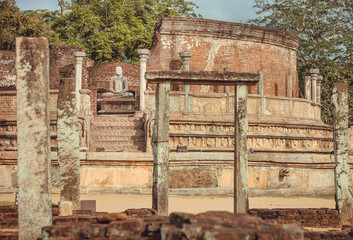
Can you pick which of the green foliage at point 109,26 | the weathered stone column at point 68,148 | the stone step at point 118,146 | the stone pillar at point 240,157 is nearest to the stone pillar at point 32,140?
the weathered stone column at point 68,148

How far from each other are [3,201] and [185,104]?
6.18m

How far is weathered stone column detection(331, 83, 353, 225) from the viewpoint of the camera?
7750mm

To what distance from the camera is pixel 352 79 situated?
23812 millimetres

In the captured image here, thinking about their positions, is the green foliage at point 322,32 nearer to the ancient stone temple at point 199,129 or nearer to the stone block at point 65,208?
the ancient stone temple at point 199,129

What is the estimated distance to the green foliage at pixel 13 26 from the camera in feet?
75.2

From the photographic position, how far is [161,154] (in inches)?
287

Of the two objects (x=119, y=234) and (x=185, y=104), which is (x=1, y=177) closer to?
(x=185, y=104)

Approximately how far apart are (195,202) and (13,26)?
17.1m

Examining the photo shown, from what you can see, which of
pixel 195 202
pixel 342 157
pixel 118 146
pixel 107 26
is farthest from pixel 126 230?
pixel 107 26

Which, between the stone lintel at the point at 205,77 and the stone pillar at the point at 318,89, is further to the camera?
the stone pillar at the point at 318,89

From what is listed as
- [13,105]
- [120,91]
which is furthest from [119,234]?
[120,91]

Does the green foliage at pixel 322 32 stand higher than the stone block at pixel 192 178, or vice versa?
the green foliage at pixel 322 32

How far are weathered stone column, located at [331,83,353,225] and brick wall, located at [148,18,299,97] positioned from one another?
1183 centimetres

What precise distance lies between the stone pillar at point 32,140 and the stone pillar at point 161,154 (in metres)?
2.11
